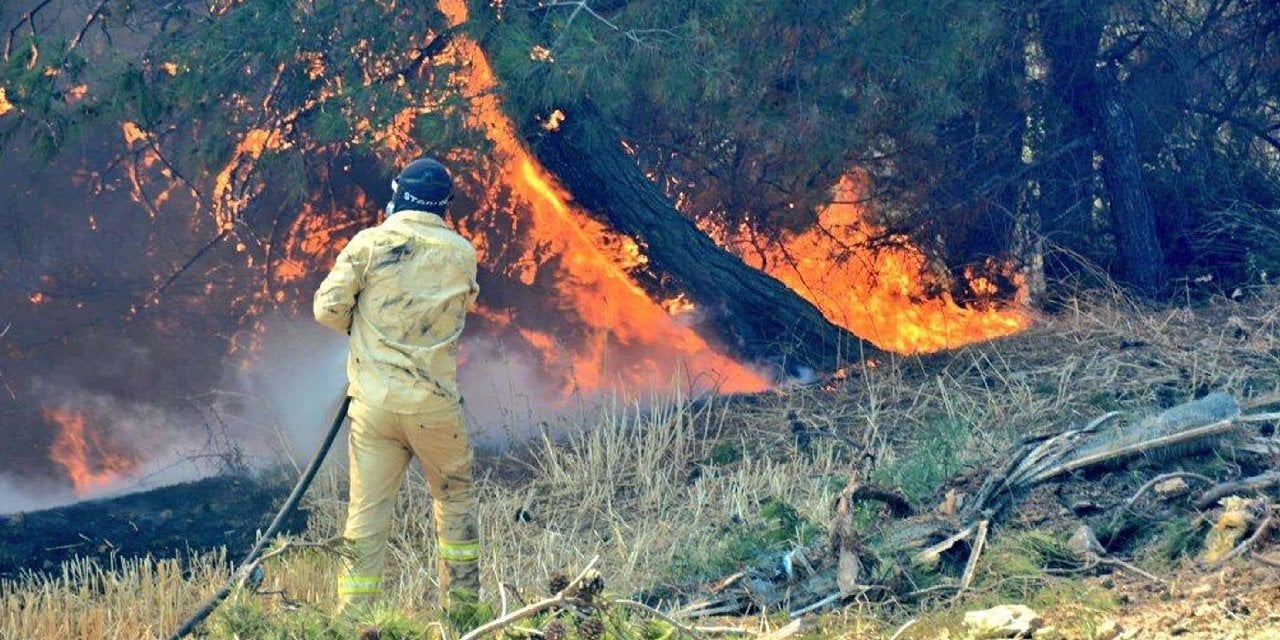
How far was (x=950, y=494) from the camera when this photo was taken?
6.70 m

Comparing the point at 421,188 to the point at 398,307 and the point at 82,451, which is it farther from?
the point at 82,451

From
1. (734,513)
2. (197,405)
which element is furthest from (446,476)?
(197,405)

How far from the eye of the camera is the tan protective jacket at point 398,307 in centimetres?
653

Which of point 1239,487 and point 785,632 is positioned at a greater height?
point 1239,487

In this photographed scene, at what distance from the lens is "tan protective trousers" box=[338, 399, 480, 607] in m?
6.59

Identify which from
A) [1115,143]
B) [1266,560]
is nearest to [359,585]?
[1266,560]

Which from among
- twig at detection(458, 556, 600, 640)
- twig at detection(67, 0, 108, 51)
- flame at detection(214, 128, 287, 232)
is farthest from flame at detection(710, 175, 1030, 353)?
twig at detection(458, 556, 600, 640)

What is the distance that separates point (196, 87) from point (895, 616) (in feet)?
17.9

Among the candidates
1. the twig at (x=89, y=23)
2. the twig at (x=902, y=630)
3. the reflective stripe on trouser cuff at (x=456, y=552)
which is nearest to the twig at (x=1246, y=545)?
the twig at (x=902, y=630)

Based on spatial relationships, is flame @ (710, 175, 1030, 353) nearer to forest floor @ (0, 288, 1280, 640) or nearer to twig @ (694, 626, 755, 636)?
forest floor @ (0, 288, 1280, 640)

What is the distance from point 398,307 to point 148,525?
12.5 feet

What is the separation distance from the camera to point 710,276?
11.2 meters

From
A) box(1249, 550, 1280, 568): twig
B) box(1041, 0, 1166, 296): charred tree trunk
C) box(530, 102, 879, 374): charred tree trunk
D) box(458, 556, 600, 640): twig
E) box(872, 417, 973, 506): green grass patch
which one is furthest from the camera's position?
box(1041, 0, 1166, 296): charred tree trunk

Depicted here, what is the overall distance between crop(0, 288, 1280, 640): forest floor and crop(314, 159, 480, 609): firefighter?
1.06 ft
